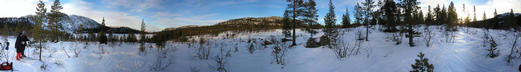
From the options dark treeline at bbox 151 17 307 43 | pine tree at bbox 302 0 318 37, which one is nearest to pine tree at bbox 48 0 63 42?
dark treeline at bbox 151 17 307 43

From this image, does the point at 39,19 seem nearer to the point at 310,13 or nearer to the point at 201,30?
the point at 310,13

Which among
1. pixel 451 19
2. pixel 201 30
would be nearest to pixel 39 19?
pixel 201 30

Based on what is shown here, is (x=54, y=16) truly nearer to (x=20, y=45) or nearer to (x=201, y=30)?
(x=20, y=45)

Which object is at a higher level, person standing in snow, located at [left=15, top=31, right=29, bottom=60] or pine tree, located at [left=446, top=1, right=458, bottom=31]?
pine tree, located at [left=446, top=1, right=458, bottom=31]

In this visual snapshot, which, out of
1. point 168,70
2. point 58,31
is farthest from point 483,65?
point 58,31

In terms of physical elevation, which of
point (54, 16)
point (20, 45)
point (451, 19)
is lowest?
point (20, 45)

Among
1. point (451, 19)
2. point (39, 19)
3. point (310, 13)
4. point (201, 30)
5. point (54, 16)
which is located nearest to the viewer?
point (39, 19)

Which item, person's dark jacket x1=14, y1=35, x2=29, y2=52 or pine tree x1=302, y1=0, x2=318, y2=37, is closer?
person's dark jacket x1=14, y1=35, x2=29, y2=52

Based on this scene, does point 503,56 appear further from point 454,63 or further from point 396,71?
point 396,71

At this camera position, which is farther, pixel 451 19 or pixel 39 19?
pixel 451 19

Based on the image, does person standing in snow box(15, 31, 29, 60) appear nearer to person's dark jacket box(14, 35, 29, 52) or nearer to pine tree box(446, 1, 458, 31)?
person's dark jacket box(14, 35, 29, 52)

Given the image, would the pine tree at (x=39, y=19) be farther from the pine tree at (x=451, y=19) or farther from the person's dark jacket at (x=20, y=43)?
the pine tree at (x=451, y=19)

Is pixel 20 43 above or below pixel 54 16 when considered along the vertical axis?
below

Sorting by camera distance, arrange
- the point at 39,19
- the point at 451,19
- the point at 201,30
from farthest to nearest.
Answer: the point at 201,30 < the point at 451,19 < the point at 39,19
